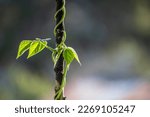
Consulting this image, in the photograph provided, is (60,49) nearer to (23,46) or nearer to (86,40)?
(23,46)

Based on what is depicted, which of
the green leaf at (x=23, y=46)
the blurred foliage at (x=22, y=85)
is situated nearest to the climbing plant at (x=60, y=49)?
the green leaf at (x=23, y=46)

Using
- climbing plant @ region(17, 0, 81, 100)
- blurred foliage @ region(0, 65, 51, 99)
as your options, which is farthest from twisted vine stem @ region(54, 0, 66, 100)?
blurred foliage @ region(0, 65, 51, 99)

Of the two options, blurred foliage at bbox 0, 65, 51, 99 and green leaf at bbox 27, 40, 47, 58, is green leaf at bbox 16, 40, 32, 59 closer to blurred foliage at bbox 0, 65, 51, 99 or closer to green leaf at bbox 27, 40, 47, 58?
green leaf at bbox 27, 40, 47, 58

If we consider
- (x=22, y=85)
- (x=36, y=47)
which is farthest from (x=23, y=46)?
(x=22, y=85)

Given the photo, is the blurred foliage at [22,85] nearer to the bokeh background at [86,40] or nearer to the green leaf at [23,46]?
the bokeh background at [86,40]

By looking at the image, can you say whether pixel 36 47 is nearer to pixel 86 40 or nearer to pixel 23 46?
pixel 23 46

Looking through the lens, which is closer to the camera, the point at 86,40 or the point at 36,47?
the point at 36,47

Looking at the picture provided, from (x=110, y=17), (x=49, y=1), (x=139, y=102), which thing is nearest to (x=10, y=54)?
(x=49, y=1)

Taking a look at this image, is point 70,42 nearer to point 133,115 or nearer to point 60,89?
point 133,115
